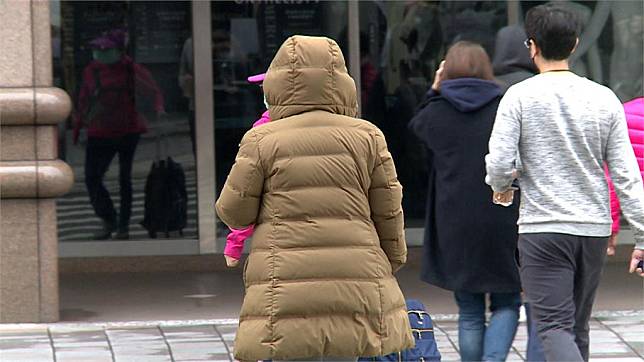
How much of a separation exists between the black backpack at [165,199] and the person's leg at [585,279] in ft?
19.4

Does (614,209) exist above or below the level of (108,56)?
below

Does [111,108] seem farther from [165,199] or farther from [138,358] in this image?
[138,358]

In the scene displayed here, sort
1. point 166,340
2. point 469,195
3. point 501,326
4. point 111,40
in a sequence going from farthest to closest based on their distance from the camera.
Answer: point 111,40 < point 166,340 < point 501,326 < point 469,195

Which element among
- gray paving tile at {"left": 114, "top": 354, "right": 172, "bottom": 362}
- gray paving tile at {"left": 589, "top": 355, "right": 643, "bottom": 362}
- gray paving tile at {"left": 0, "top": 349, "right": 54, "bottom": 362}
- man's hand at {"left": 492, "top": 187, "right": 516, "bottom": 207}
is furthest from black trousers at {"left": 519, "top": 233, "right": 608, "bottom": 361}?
gray paving tile at {"left": 0, "top": 349, "right": 54, "bottom": 362}

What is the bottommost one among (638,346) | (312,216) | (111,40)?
(638,346)

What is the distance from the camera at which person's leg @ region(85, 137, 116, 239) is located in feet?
36.4

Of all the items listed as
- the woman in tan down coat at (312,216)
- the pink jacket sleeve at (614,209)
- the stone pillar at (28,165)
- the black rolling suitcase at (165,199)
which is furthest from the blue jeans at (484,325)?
the black rolling suitcase at (165,199)

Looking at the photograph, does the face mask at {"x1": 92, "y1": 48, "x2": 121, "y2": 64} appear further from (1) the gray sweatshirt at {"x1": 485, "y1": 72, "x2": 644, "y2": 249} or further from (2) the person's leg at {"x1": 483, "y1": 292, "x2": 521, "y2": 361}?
(1) the gray sweatshirt at {"x1": 485, "y1": 72, "x2": 644, "y2": 249}

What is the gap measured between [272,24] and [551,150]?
19.3 ft

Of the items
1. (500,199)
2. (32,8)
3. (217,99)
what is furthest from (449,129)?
(217,99)

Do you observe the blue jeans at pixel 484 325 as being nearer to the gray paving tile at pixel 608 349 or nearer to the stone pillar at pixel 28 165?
the gray paving tile at pixel 608 349

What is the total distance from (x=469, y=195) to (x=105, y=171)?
5377mm

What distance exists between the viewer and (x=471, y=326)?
6.54 meters

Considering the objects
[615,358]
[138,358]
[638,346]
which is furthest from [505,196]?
[138,358]
